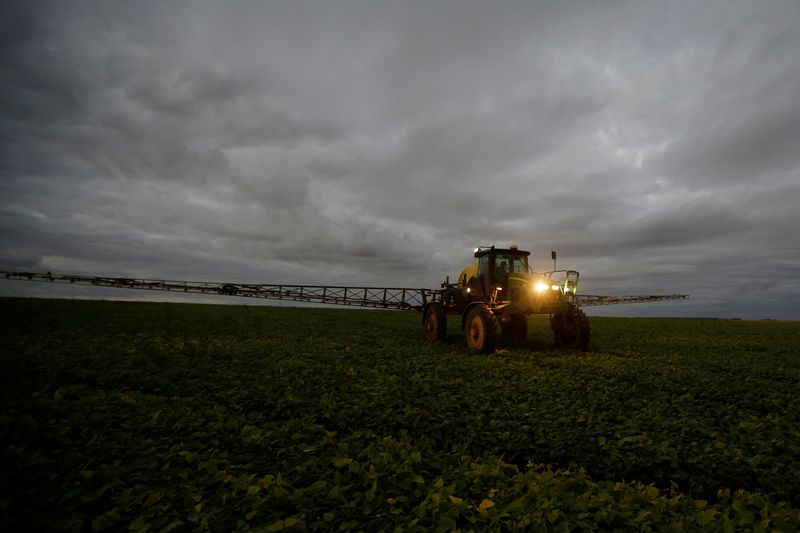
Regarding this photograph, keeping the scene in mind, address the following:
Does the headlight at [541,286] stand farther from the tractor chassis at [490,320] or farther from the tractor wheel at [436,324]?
the tractor wheel at [436,324]

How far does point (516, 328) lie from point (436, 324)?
3680mm

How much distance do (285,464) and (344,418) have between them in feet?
5.76

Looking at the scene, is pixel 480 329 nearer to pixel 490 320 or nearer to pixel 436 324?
pixel 490 320

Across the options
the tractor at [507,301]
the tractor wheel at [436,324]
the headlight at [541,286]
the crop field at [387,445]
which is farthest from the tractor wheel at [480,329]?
the headlight at [541,286]

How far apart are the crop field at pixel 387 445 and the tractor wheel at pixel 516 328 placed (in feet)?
17.9

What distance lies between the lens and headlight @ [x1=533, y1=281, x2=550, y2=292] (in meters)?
14.3

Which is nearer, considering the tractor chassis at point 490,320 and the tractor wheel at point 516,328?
the tractor chassis at point 490,320

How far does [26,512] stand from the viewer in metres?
3.82

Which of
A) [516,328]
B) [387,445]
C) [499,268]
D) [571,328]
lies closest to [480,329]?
[499,268]

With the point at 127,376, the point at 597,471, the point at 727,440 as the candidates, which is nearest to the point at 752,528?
the point at 597,471

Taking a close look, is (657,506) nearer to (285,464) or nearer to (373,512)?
(373,512)

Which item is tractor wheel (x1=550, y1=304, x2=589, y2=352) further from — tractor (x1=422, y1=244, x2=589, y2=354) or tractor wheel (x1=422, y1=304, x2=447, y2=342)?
tractor wheel (x1=422, y1=304, x2=447, y2=342)

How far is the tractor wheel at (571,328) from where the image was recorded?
556 inches

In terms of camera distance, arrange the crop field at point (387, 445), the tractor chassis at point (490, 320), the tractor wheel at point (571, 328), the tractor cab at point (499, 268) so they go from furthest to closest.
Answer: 1. the tractor cab at point (499, 268)
2. the tractor wheel at point (571, 328)
3. the tractor chassis at point (490, 320)
4. the crop field at point (387, 445)
